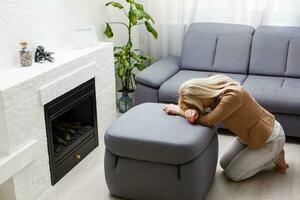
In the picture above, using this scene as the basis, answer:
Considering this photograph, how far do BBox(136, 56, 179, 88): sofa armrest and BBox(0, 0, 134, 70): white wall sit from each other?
55 centimetres

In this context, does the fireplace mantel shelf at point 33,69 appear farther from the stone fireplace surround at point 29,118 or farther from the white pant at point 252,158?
the white pant at point 252,158

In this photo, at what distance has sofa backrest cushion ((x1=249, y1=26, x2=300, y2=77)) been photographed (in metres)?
4.07

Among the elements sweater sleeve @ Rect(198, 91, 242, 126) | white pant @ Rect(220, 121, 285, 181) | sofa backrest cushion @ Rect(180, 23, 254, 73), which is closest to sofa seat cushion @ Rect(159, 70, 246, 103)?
sofa backrest cushion @ Rect(180, 23, 254, 73)

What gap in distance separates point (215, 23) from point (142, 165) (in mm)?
2237

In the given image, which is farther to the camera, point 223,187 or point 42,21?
point 42,21

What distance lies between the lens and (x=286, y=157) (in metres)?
3.42

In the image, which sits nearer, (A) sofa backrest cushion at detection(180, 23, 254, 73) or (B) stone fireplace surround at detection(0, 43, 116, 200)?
(B) stone fireplace surround at detection(0, 43, 116, 200)

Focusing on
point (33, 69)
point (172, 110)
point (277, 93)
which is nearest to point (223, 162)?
point (172, 110)

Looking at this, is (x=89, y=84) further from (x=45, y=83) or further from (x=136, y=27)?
(x=136, y=27)

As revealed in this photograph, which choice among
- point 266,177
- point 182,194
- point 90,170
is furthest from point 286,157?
point 90,170

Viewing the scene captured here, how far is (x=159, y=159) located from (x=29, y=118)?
0.86m

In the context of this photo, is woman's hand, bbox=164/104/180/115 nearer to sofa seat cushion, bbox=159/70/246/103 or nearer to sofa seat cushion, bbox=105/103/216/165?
sofa seat cushion, bbox=105/103/216/165

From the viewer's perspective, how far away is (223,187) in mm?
3031

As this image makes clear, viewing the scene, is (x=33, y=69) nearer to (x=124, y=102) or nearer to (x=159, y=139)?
(x=159, y=139)
